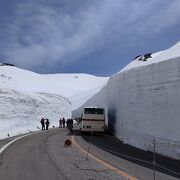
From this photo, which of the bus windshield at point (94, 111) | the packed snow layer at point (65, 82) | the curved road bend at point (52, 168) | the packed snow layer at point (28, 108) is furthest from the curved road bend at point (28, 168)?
the packed snow layer at point (65, 82)

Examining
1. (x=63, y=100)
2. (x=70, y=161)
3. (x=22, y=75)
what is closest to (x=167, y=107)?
(x=70, y=161)

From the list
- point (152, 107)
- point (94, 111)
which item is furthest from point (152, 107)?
point (94, 111)

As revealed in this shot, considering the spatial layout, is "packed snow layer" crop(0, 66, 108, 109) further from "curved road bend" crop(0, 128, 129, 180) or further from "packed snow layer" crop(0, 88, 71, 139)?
"curved road bend" crop(0, 128, 129, 180)

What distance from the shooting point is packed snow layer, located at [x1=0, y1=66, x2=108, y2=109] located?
4415 inches

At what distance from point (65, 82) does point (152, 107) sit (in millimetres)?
129500

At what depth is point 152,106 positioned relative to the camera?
2148 centimetres

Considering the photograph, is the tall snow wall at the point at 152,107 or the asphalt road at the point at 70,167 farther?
the tall snow wall at the point at 152,107

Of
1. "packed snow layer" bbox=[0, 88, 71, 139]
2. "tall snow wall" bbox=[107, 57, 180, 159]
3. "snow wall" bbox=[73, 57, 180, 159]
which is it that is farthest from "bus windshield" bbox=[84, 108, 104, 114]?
"packed snow layer" bbox=[0, 88, 71, 139]

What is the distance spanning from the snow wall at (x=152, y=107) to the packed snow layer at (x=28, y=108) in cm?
2272

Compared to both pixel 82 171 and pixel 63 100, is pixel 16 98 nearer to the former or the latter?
pixel 63 100

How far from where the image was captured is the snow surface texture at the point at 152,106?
18.5m

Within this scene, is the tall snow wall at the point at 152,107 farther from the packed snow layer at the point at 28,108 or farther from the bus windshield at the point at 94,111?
the packed snow layer at the point at 28,108

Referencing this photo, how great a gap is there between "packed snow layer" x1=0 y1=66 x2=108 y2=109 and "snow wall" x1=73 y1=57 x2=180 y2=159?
244 feet

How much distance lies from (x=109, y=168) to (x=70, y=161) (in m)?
2.20
